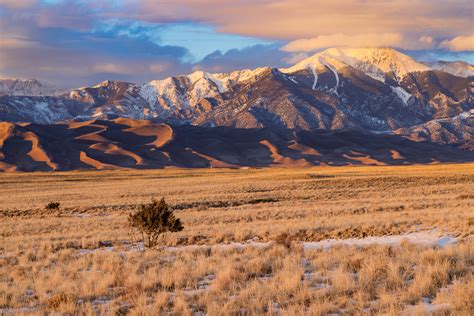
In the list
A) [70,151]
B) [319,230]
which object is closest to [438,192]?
[319,230]

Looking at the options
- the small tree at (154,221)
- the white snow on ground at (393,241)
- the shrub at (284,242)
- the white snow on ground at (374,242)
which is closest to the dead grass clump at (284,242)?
the shrub at (284,242)

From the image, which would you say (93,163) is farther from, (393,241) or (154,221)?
(393,241)

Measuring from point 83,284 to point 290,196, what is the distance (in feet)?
128

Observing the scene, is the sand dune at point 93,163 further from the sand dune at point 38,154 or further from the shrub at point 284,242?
the shrub at point 284,242

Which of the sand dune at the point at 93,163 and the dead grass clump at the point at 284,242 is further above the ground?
the dead grass clump at the point at 284,242

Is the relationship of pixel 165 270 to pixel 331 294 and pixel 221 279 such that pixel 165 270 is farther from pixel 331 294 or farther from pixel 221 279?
pixel 331 294

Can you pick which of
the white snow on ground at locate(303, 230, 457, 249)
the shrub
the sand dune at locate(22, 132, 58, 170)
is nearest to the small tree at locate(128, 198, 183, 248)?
the shrub

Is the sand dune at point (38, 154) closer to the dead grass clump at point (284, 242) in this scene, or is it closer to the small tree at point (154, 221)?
the small tree at point (154, 221)

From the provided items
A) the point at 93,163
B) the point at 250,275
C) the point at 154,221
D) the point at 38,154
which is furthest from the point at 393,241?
the point at 38,154

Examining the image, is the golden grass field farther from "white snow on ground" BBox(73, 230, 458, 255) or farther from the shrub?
"white snow on ground" BBox(73, 230, 458, 255)

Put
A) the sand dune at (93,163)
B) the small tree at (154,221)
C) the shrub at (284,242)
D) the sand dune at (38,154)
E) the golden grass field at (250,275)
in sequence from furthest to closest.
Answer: the sand dune at (38,154), the sand dune at (93,163), the small tree at (154,221), the shrub at (284,242), the golden grass field at (250,275)

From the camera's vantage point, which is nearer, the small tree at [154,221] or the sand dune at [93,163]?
the small tree at [154,221]

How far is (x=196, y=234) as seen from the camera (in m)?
22.9

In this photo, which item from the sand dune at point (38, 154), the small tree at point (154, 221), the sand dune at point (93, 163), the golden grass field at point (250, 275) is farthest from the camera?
the sand dune at point (38, 154)
